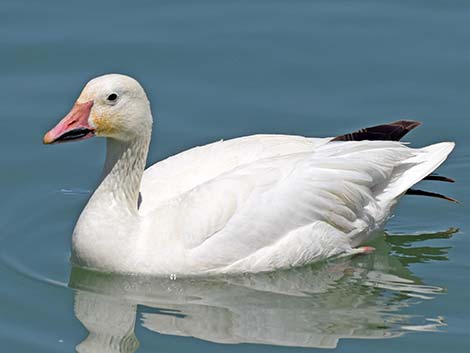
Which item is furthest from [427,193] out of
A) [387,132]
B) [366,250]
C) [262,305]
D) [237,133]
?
[237,133]

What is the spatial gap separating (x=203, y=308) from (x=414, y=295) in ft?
5.58

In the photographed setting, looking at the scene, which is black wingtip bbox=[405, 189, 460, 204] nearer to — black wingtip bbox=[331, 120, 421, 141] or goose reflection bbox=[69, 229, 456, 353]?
black wingtip bbox=[331, 120, 421, 141]

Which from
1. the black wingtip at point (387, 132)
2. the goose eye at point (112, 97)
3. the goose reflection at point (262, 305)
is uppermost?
the goose eye at point (112, 97)

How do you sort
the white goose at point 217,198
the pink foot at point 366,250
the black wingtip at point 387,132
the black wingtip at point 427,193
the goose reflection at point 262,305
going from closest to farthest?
1. the goose reflection at point 262,305
2. the white goose at point 217,198
3. the pink foot at point 366,250
4. the black wingtip at point 387,132
5. the black wingtip at point 427,193

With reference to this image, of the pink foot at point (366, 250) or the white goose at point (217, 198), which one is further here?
the pink foot at point (366, 250)

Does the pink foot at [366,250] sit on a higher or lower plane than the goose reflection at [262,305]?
higher

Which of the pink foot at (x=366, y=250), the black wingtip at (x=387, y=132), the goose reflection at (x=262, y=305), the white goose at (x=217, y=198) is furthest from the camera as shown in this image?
the black wingtip at (x=387, y=132)

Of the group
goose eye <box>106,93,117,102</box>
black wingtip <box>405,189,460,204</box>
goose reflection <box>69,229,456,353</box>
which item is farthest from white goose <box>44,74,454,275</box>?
black wingtip <box>405,189,460,204</box>

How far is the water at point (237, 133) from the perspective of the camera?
10.4 meters

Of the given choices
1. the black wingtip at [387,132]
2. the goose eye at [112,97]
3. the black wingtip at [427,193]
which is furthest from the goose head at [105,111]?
the black wingtip at [427,193]

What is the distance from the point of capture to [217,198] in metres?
10.7

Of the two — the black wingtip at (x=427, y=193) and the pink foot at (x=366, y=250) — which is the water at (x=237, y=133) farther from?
the black wingtip at (x=427, y=193)

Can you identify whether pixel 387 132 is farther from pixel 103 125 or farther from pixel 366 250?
pixel 103 125

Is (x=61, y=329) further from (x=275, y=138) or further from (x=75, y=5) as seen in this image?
(x=75, y=5)
